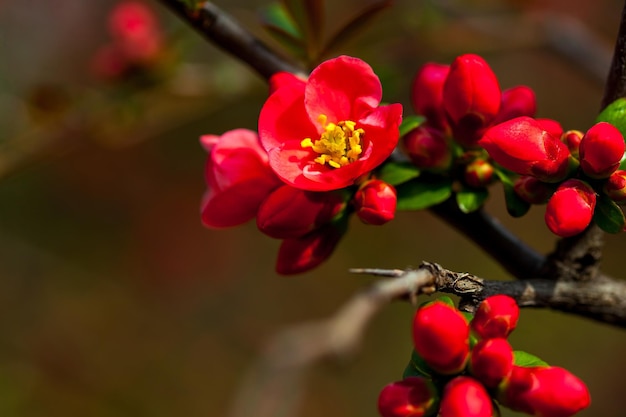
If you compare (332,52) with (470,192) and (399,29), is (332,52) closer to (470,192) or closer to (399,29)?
(470,192)

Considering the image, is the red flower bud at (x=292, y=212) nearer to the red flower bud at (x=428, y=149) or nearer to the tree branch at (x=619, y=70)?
the red flower bud at (x=428, y=149)

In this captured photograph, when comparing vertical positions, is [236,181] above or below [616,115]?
below

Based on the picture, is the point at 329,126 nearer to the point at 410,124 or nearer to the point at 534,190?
the point at 410,124

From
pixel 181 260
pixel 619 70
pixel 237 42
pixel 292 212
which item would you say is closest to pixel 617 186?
pixel 619 70

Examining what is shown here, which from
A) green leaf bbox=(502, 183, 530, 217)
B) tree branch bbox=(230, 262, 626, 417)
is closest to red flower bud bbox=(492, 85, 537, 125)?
green leaf bbox=(502, 183, 530, 217)

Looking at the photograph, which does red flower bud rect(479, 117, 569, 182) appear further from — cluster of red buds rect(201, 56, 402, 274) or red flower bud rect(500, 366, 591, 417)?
red flower bud rect(500, 366, 591, 417)

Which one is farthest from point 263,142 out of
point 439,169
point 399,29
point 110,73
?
point 110,73
